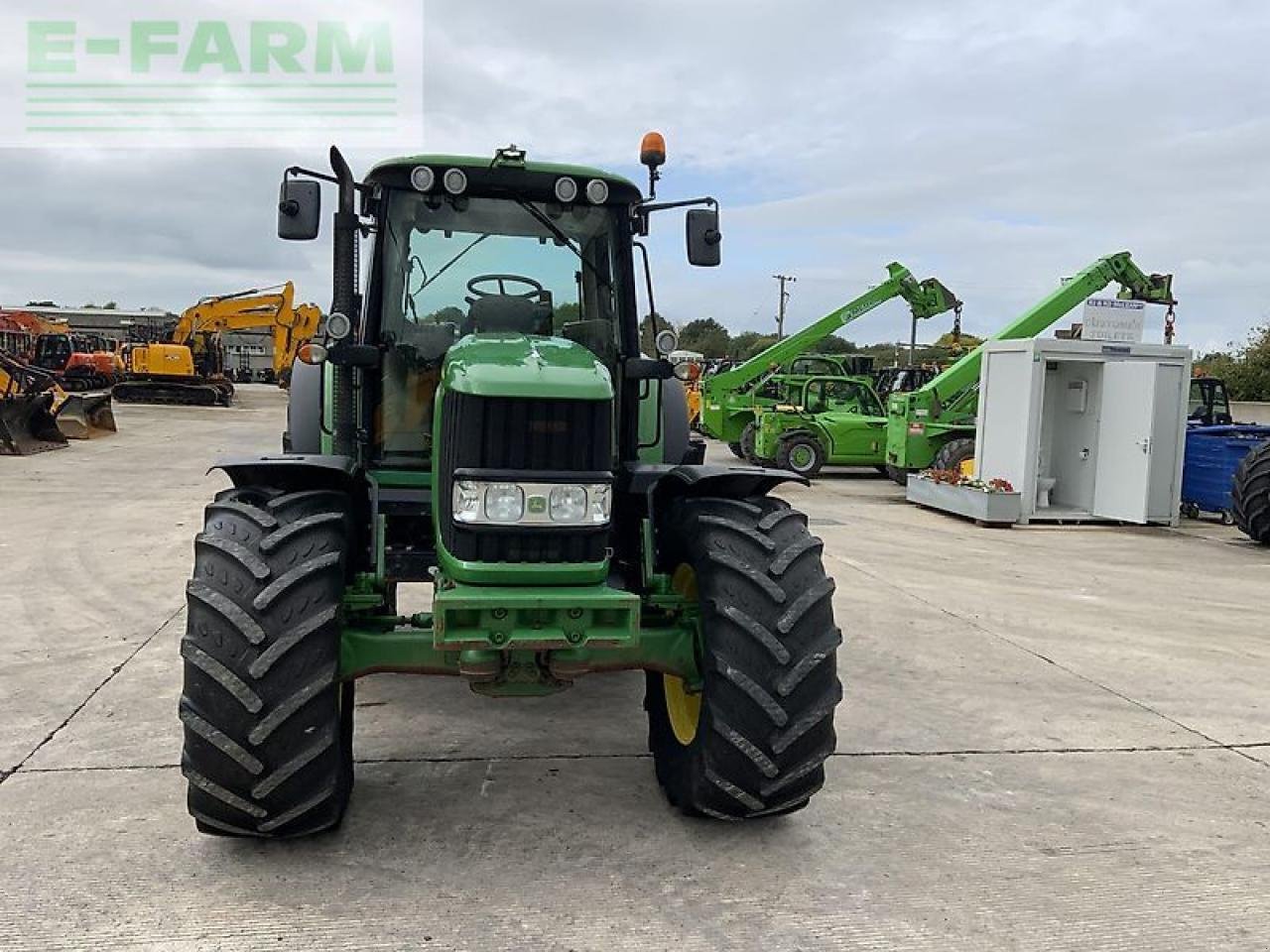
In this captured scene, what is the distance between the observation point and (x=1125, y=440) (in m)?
13.0

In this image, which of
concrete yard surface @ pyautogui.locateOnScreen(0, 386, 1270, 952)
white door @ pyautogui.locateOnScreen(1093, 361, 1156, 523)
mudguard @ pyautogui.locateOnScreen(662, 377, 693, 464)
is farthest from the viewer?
white door @ pyautogui.locateOnScreen(1093, 361, 1156, 523)

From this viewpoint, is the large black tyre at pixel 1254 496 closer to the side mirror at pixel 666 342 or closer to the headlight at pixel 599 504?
the side mirror at pixel 666 342

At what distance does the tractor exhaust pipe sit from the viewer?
13.6ft

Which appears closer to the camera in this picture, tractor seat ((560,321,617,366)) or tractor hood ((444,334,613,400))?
tractor hood ((444,334,613,400))

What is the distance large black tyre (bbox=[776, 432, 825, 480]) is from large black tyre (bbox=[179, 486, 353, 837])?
14779 mm

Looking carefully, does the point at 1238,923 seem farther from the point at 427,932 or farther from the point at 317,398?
the point at 317,398

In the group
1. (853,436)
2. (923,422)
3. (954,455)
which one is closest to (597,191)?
(954,455)

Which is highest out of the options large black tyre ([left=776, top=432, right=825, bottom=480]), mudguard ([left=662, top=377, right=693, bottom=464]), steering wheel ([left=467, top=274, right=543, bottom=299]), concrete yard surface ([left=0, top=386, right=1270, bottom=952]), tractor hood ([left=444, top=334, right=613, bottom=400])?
steering wheel ([left=467, top=274, right=543, bottom=299])

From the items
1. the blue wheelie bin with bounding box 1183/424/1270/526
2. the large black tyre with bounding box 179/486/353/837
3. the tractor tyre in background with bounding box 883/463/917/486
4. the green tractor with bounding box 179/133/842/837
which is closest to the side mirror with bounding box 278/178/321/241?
the green tractor with bounding box 179/133/842/837

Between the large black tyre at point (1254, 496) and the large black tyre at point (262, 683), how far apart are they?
11.1 m

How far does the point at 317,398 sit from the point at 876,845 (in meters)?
3.75

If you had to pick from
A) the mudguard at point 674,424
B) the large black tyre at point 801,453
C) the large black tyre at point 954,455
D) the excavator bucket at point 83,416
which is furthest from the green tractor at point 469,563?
the excavator bucket at point 83,416

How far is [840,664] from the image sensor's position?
20.3 feet

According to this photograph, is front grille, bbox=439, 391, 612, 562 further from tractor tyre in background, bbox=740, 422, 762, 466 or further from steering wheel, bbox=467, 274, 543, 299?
tractor tyre in background, bbox=740, 422, 762, 466
